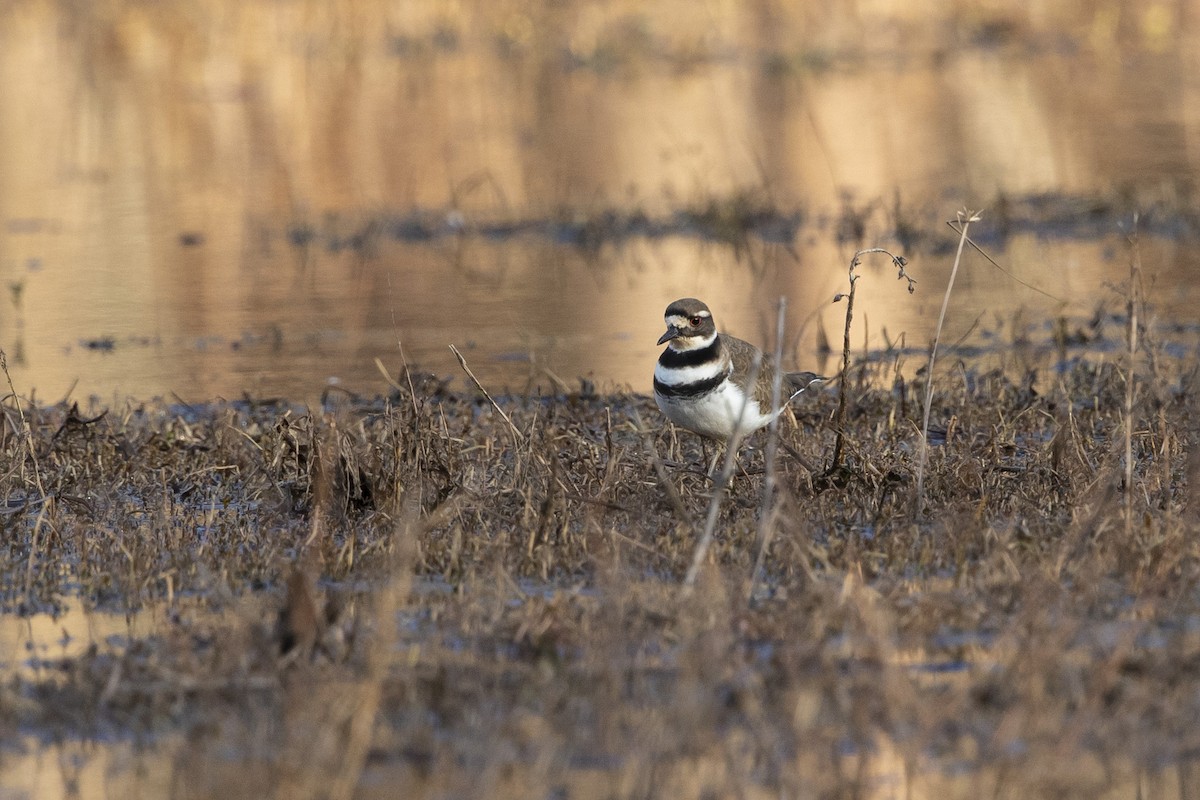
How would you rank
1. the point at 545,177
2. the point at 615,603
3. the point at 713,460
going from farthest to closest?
the point at 545,177 < the point at 713,460 < the point at 615,603

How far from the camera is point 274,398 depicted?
8.89 meters

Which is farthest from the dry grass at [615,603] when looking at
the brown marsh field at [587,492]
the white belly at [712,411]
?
the white belly at [712,411]

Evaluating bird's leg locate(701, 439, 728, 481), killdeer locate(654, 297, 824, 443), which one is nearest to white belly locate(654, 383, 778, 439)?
killdeer locate(654, 297, 824, 443)

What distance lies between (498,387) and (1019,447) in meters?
3.11

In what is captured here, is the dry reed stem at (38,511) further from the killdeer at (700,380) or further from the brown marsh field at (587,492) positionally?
the killdeer at (700,380)

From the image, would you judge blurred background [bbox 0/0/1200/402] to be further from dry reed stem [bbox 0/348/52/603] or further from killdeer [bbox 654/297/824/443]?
dry reed stem [bbox 0/348/52/603]

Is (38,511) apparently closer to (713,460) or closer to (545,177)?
(713,460)

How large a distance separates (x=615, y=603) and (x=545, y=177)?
1266cm

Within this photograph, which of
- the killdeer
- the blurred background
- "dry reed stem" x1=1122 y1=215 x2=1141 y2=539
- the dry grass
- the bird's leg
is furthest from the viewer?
the blurred background

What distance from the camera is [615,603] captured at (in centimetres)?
486

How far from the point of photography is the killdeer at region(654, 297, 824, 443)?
253 inches

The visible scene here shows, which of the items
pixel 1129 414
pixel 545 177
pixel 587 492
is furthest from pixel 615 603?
pixel 545 177

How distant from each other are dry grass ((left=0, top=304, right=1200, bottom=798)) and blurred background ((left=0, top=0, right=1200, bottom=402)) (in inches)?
33.5

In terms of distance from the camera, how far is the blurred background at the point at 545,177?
37.0 ft
